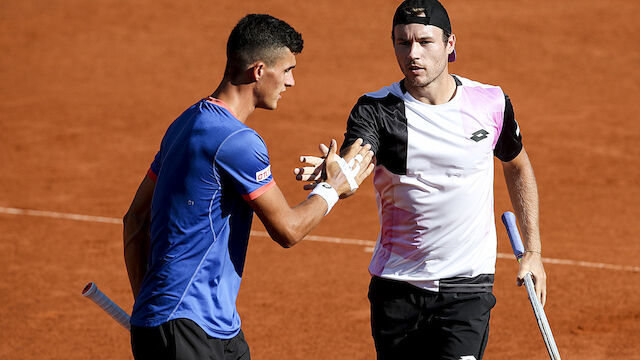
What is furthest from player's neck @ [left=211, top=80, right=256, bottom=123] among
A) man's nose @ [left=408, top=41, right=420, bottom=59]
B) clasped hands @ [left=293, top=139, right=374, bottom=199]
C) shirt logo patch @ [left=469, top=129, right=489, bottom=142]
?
shirt logo patch @ [left=469, top=129, right=489, bottom=142]

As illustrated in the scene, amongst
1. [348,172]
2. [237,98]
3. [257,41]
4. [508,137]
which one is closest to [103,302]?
[237,98]

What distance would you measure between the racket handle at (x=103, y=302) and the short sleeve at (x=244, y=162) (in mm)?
1098

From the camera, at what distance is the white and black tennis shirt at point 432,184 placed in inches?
218

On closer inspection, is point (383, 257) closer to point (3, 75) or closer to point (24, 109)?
point (24, 109)

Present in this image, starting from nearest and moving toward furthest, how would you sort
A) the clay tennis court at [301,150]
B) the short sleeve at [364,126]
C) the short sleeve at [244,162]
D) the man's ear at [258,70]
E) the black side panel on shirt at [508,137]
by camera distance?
the short sleeve at [244,162] < the man's ear at [258,70] < the short sleeve at [364,126] < the black side panel on shirt at [508,137] < the clay tennis court at [301,150]

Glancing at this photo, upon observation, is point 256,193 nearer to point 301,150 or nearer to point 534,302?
point 534,302

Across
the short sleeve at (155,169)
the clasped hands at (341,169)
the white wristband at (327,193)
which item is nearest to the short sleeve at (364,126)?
the clasped hands at (341,169)

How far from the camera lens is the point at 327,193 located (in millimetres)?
4863

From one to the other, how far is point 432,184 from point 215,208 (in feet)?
4.84

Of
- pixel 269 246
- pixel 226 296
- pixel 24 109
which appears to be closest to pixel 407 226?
pixel 226 296

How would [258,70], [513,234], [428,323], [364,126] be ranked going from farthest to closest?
1. [513,234]
2. [428,323]
3. [364,126]
4. [258,70]

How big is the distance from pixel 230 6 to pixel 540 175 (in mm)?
12153

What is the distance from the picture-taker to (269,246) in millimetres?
11812

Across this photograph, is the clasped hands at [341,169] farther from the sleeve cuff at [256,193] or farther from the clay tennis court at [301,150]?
the clay tennis court at [301,150]
